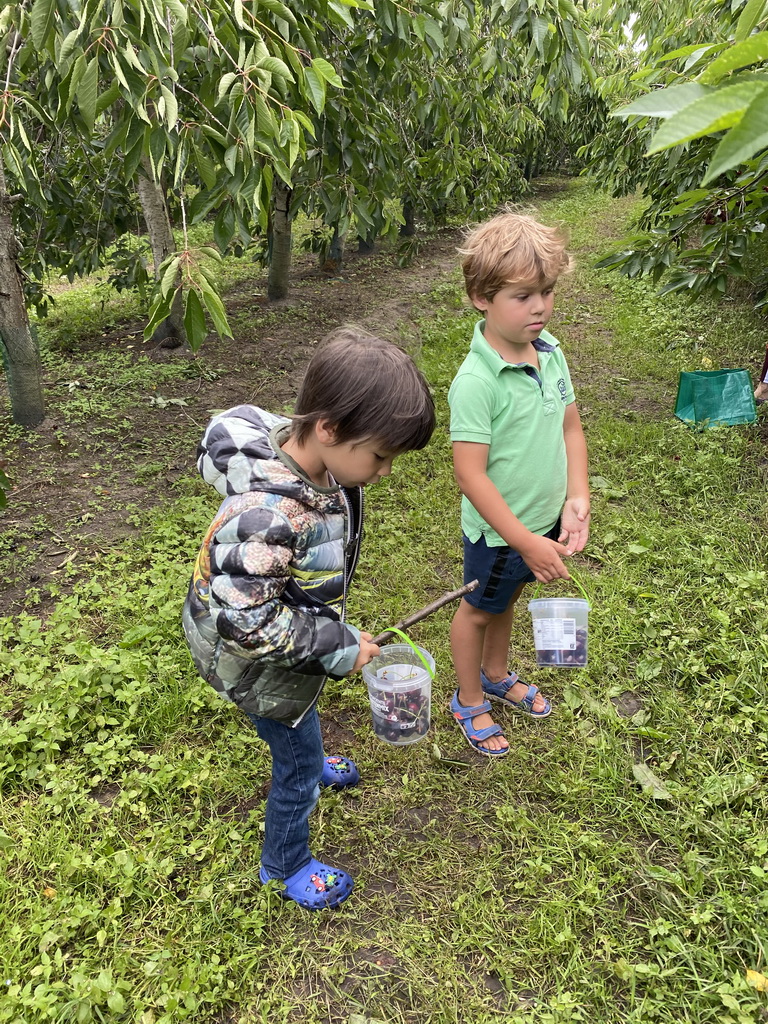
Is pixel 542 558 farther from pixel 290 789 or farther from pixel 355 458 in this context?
pixel 290 789

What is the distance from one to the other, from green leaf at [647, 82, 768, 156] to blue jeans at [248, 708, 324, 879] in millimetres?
1356

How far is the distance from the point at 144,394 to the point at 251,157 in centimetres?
320

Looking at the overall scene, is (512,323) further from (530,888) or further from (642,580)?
(642,580)

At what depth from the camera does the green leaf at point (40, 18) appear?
158 cm

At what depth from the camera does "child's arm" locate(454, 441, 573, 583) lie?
1.75 meters

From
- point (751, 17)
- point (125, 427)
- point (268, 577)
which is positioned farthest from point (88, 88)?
point (125, 427)

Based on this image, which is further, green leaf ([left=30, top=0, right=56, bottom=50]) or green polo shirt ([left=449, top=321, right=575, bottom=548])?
green polo shirt ([left=449, top=321, right=575, bottom=548])

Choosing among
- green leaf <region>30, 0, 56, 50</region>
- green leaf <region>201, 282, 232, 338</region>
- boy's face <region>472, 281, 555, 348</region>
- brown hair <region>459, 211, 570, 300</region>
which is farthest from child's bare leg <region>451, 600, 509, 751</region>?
green leaf <region>30, 0, 56, 50</region>

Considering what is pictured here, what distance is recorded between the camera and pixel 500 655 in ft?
7.85

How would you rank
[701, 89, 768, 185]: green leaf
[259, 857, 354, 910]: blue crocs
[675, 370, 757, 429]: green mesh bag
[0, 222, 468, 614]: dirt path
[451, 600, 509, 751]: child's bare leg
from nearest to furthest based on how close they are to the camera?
1. [701, 89, 768, 185]: green leaf
2. [259, 857, 354, 910]: blue crocs
3. [451, 600, 509, 751]: child's bare leg
4. [0, 222, 468, 614]: dirt path
5. [675, 370, 757, 429]: green mesh bag

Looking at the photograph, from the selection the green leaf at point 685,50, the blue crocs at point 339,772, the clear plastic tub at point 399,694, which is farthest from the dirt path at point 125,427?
the green leaf at point 685,50

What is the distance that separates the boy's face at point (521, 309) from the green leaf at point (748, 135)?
118cm

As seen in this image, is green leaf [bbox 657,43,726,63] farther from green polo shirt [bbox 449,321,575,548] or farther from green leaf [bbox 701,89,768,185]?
green leaf [bbox 701,89,768,185]

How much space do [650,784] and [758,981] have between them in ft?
1.91
